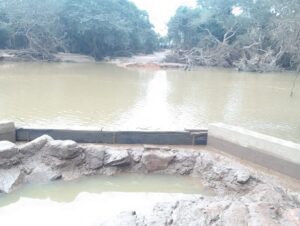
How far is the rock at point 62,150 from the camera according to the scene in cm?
565

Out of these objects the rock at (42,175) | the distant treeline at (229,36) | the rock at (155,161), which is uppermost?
the distant treeline at (229,36)

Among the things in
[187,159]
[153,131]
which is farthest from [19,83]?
[187,159]

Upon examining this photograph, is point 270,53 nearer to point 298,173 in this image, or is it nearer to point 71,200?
point 298,173

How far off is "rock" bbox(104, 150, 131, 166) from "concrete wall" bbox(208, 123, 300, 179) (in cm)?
183

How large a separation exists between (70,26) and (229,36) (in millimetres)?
12544

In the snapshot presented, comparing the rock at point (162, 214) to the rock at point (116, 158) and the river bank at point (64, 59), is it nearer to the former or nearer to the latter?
the rock at point (116, 158)

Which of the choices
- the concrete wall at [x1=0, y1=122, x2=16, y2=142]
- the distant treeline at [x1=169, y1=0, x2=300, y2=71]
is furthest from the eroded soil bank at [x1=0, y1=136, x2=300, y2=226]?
the distant treeline at [x1=169, y1=0, x2=300, y2=71]

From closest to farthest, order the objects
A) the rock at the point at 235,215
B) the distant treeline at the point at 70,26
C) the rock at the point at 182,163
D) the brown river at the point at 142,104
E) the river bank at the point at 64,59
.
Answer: the rock at the point at 235,215
the rock at the point at 182,163
the brown river at the point at 142,104
the river bank at the point at 64,59
the distant treeline at the point at 70,26

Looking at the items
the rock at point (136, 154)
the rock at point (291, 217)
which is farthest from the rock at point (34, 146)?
the rock at point (291, 217)

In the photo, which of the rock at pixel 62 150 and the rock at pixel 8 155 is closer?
the rock at pixel 8 155

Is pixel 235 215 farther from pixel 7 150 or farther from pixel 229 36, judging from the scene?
pixel 229 36

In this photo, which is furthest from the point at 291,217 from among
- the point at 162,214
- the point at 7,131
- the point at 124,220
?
the point at 7,131

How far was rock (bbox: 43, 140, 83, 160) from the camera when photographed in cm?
565

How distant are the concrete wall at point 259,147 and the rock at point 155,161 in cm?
123
